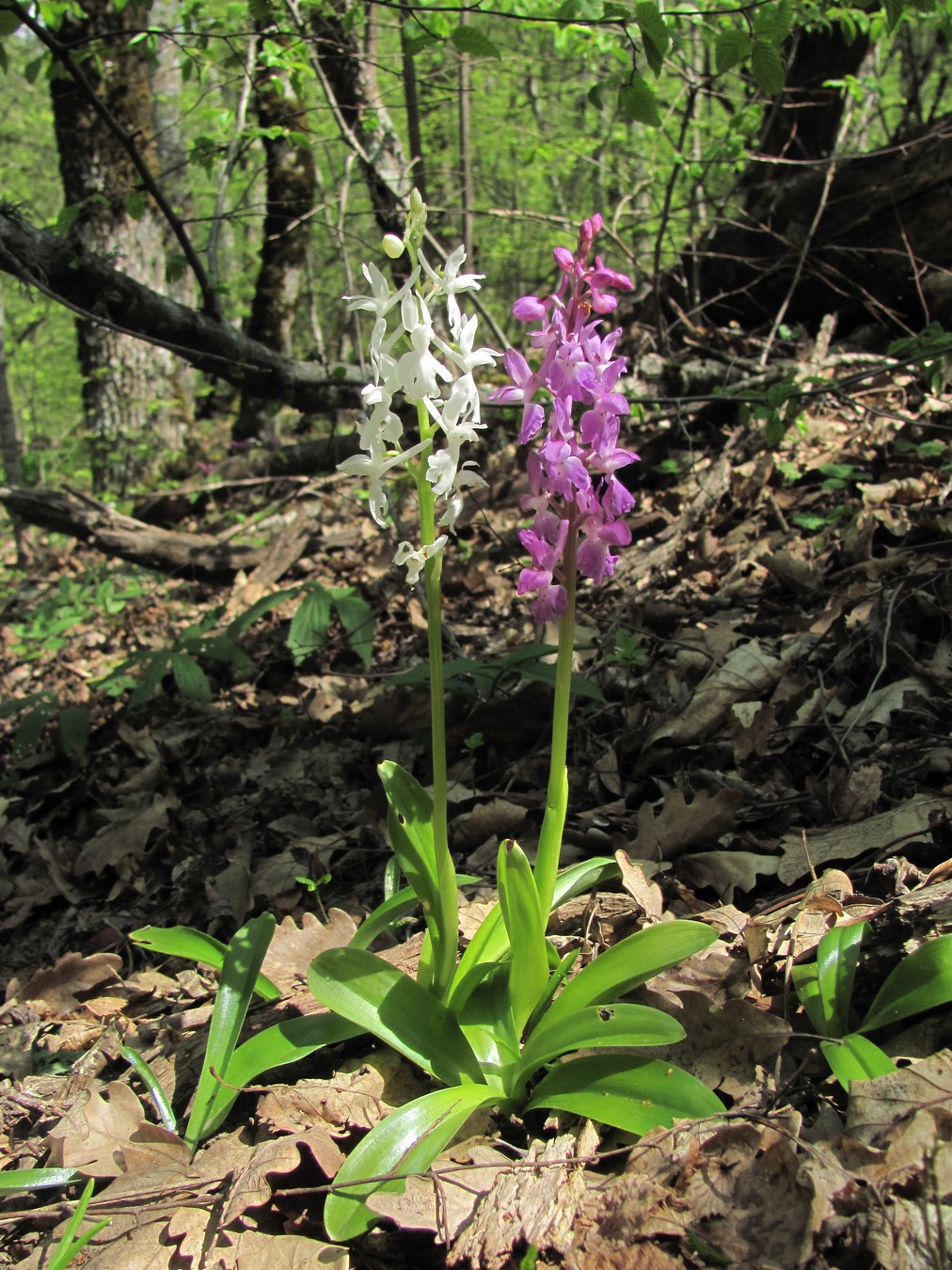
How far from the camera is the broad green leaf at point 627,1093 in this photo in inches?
53.1

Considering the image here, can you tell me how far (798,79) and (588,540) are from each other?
539cm

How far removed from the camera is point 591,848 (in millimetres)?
2299

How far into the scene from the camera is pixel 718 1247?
3.87 ft

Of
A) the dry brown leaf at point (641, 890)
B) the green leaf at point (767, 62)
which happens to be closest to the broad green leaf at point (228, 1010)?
the dry brown leaf at point (641, 890)

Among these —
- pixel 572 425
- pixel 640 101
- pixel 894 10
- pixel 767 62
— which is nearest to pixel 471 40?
pixel 640 101

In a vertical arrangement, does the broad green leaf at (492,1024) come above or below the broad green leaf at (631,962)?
below

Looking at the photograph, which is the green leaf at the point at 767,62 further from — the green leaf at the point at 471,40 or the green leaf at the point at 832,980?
the green leaf at the point at 832,980

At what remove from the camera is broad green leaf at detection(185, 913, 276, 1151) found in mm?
1660

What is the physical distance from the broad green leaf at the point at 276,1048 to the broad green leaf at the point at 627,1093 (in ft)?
1.32

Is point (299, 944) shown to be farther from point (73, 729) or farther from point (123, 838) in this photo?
point (73, 729)

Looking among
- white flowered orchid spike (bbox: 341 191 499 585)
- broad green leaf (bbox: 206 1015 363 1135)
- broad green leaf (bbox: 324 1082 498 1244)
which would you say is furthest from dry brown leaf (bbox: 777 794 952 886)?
white flowered orchid spike (bbox: 341 191 499 585)

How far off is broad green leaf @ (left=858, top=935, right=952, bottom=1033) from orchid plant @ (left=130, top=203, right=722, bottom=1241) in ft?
1.05

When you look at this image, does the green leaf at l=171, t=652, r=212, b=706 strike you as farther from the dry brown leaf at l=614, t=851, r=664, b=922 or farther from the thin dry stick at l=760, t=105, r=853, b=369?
the thin dry stick at l=760, t=105, r=853, b=369

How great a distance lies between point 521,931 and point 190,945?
0.85 meters
